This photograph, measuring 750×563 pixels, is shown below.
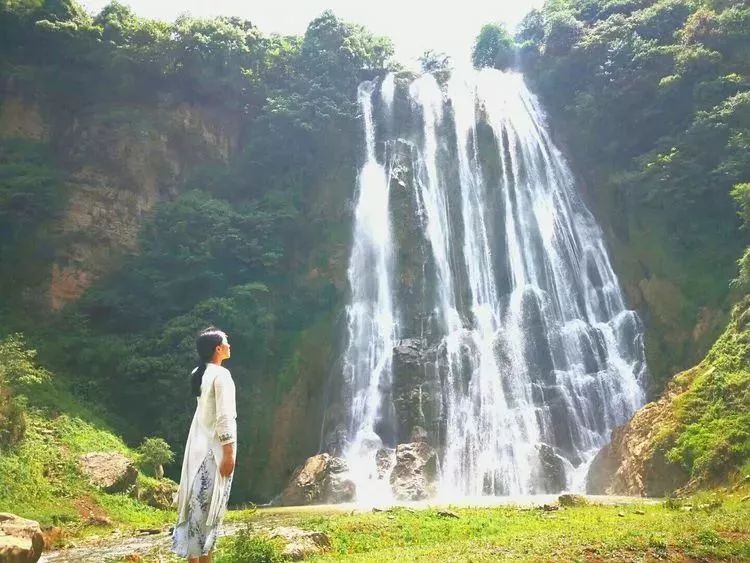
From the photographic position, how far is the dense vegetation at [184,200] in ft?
62.7

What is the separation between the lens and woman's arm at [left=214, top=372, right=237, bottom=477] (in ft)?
12.5

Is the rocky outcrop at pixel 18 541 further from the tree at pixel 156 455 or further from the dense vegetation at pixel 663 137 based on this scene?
the dense vegetation at pixel 663 137

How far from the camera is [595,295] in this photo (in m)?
22.1

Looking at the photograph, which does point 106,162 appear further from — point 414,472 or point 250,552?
point 250,552

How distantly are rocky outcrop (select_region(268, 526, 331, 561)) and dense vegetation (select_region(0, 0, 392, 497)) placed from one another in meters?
11.6

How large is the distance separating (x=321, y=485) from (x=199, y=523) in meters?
12.5

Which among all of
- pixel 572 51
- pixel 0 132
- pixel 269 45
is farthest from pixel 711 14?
pixel 0 132

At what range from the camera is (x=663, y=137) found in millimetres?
23688

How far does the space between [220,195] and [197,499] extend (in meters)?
23.5

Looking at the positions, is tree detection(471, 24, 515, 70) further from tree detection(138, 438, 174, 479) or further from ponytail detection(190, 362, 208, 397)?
ponytail detection(190, 362, 208, 397)

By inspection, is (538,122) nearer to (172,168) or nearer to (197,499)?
(172,168)

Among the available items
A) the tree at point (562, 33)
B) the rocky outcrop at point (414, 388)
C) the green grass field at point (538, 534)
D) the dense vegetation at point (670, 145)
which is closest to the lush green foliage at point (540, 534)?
the green grass field at point (538, 534)

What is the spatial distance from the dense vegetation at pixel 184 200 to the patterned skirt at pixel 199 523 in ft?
49.0

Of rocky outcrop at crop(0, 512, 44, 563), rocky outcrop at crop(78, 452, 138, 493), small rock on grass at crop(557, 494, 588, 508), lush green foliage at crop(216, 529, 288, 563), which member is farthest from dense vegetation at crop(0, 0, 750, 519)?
lush green foliage at crop(216, 529, 288, 563)
